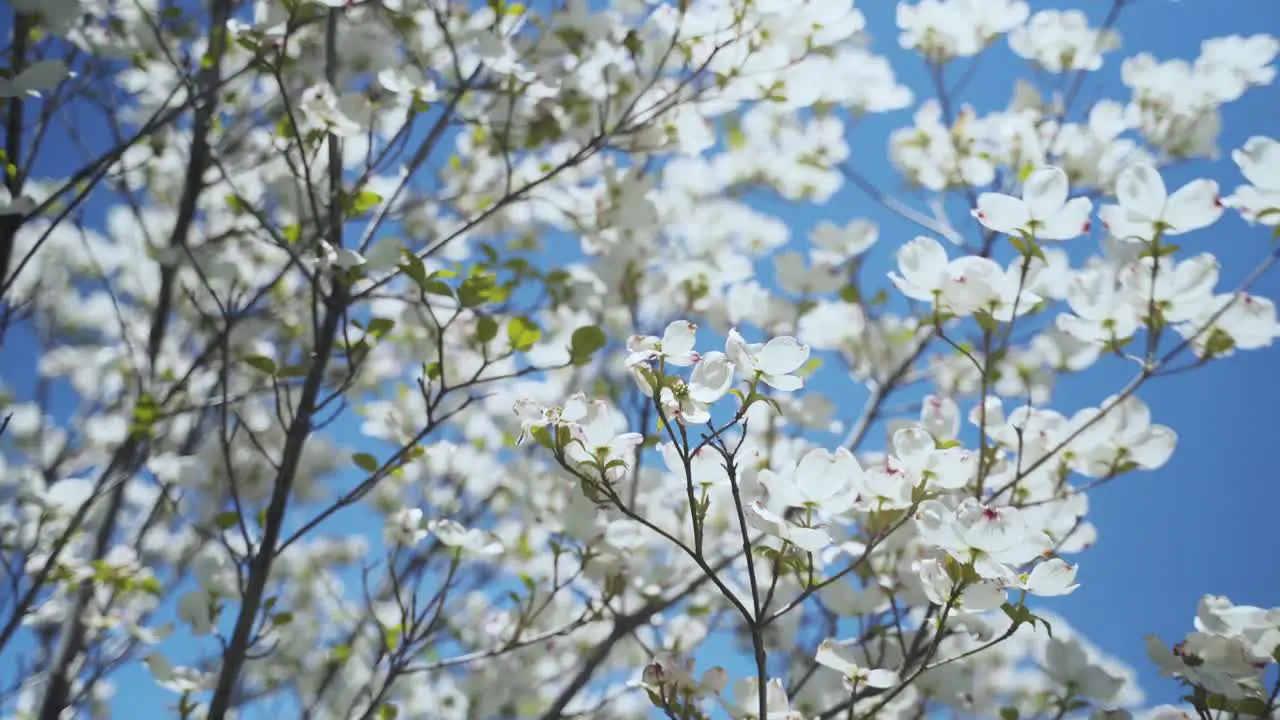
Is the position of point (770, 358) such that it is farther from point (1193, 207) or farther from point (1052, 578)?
point (1193, 207)

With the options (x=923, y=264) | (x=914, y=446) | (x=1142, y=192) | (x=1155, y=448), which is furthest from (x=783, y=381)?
(x=1155, y=448)

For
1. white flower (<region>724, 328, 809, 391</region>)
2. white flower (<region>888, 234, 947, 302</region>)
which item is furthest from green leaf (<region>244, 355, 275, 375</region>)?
white flower (<region>888, 234, 947, 302</region>)

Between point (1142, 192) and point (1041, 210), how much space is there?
11 centimetres

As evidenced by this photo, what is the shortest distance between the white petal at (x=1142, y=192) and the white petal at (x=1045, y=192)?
0.07m

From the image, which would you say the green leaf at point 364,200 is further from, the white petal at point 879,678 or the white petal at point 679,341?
the white petal at point 879,678

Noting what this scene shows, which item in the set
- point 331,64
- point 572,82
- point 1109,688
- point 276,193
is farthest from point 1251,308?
point 276,193

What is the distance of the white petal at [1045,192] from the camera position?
0.77 metres

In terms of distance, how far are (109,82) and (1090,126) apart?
1672 millimetres

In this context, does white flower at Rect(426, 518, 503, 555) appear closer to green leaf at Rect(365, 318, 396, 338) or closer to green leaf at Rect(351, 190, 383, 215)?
green leaf at Rect(365, 318, 396, 338)

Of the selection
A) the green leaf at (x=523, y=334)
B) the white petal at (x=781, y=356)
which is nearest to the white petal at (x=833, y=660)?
the white petal at (x=781, y=356)

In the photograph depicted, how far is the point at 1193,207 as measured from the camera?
791 millimetres

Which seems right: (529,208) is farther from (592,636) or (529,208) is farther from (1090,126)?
(1090,126)

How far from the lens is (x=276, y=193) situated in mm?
1542

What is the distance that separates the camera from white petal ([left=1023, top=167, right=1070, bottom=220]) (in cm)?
77
